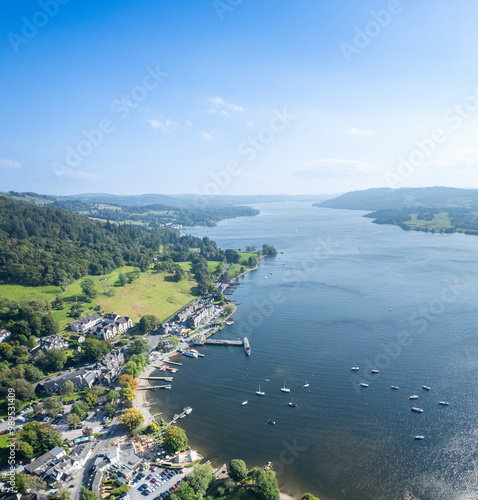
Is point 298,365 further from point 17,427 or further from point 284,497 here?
point 17,427

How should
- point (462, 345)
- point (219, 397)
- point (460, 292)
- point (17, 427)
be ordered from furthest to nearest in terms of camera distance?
point (460, 292)
point (462, 345)
point (219, 397)
point (17, 427)

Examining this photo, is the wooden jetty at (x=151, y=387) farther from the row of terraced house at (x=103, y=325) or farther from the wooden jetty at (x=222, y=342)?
the row of terraced house at (x=103, y=325)

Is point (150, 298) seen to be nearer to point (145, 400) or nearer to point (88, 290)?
point (88, 290)

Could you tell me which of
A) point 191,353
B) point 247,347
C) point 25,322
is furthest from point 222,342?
point 25,322

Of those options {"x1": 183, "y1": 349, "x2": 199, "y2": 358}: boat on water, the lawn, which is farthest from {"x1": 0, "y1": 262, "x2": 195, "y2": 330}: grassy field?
{"x1": 183, "y1": 349, "x2": 199, "y2": 358}: boat on water

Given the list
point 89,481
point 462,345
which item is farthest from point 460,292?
point 89,481
